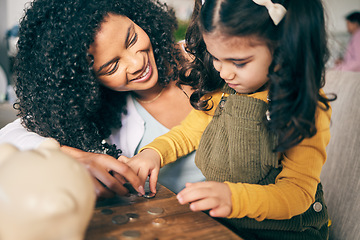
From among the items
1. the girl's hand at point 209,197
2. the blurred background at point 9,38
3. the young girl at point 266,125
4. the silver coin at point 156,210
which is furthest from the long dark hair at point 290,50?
the blurred background at point 9,38

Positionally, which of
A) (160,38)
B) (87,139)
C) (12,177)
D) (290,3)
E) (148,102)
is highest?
(290,3)

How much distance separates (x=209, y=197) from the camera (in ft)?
1.93

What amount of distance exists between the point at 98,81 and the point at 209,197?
0.63m

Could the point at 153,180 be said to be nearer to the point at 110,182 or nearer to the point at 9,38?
the point at 110,182

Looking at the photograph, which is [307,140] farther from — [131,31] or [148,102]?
[148,102]

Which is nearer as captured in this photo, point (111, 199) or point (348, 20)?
point (111, 199)

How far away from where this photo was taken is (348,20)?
4160 millimetres

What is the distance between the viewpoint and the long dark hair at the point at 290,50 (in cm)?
66

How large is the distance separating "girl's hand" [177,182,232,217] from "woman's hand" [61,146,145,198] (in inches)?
6.1

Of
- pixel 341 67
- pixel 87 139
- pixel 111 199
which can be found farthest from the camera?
pixel 341 67

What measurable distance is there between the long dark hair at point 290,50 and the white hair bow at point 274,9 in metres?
0.01

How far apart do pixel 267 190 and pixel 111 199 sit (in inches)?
13.7

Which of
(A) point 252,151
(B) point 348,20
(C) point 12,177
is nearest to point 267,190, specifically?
(A) point 252,151

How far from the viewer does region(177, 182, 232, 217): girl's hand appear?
0.58 m
